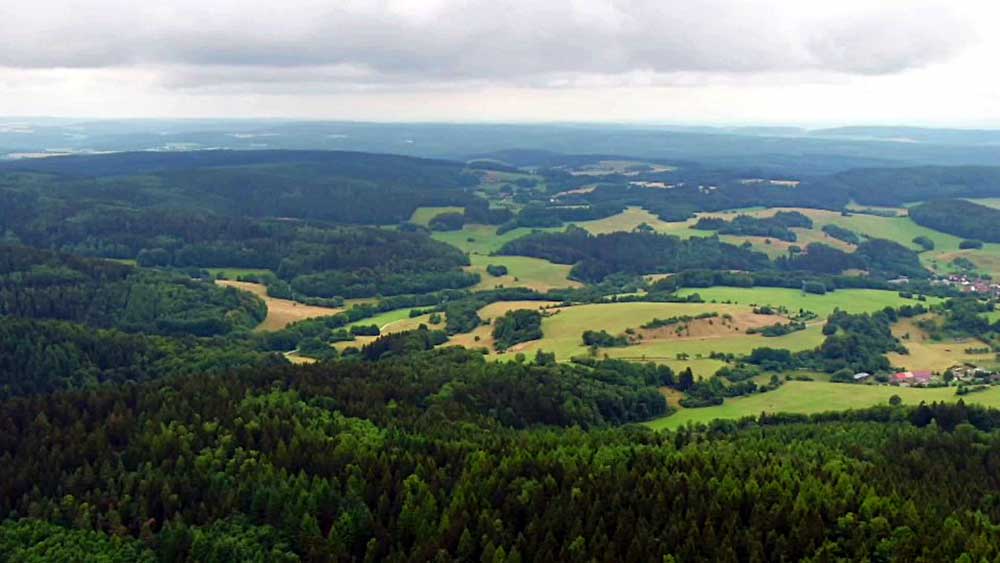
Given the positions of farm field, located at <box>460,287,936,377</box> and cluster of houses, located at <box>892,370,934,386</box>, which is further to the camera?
farm field, located at <box>460,287,936,377</box>

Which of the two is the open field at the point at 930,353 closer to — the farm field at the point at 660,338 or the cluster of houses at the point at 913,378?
the cluster of houses at the point at 913,378

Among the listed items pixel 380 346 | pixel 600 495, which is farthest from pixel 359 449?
pixel 380 346

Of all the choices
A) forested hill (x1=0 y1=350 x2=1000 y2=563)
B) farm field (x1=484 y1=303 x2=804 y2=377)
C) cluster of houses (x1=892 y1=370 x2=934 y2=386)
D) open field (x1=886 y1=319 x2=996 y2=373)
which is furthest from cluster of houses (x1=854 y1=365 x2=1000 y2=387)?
forested hill (x1=0 y1=350 x2=1000 y2=563)

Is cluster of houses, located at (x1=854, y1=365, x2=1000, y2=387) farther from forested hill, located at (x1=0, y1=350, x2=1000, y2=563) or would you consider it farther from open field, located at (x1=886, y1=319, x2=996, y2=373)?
forested hill, located at (x1=0, y1=350, x2=1000, y2=563)

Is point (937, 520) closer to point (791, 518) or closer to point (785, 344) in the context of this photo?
point (791, 518)

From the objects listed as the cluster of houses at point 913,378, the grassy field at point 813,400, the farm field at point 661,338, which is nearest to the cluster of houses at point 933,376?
the cluster of houses at point 913,378
